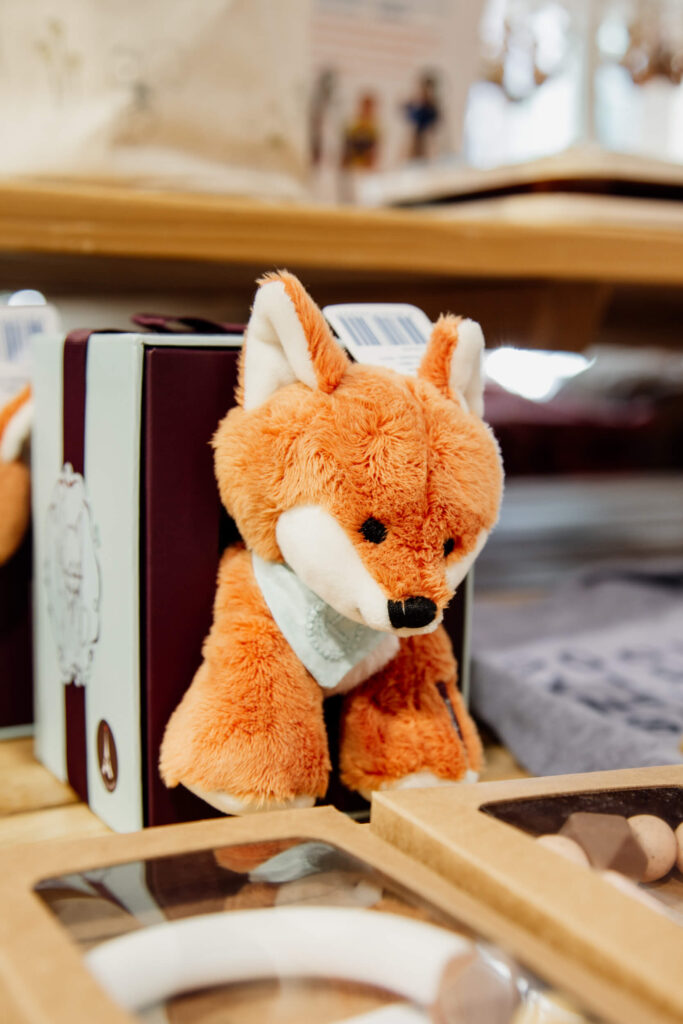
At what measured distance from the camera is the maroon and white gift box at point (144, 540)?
47 centimetres

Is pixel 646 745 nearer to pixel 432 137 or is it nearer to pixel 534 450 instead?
pixel 432 137

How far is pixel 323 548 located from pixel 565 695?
14.8 inches

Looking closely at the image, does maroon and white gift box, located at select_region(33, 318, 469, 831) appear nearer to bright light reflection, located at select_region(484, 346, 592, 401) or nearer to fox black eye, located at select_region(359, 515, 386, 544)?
fox black eye, located at select_region(359, 515, 386, 544)

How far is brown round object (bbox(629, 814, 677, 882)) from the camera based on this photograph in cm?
37

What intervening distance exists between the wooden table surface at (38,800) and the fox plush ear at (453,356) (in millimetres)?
267

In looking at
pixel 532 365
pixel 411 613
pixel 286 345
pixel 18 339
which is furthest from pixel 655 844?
pixel 532 365

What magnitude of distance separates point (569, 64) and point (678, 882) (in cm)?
97

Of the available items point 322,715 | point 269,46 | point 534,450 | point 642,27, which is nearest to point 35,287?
point 269,46

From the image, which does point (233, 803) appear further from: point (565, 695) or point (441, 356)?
point (565, 695)

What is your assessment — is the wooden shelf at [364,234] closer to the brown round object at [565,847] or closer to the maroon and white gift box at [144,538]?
the maroon and white gift box at [144,538]

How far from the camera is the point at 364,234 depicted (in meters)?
0.74

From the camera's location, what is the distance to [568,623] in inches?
39.1

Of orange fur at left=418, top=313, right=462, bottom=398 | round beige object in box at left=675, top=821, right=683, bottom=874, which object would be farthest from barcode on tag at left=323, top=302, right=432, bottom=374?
round beige object in box at left=675, top=821, right=683, bottom=874

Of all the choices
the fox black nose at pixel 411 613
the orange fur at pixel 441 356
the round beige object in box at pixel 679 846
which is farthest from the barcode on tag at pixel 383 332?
the round beige object in box at pixel 679 846
